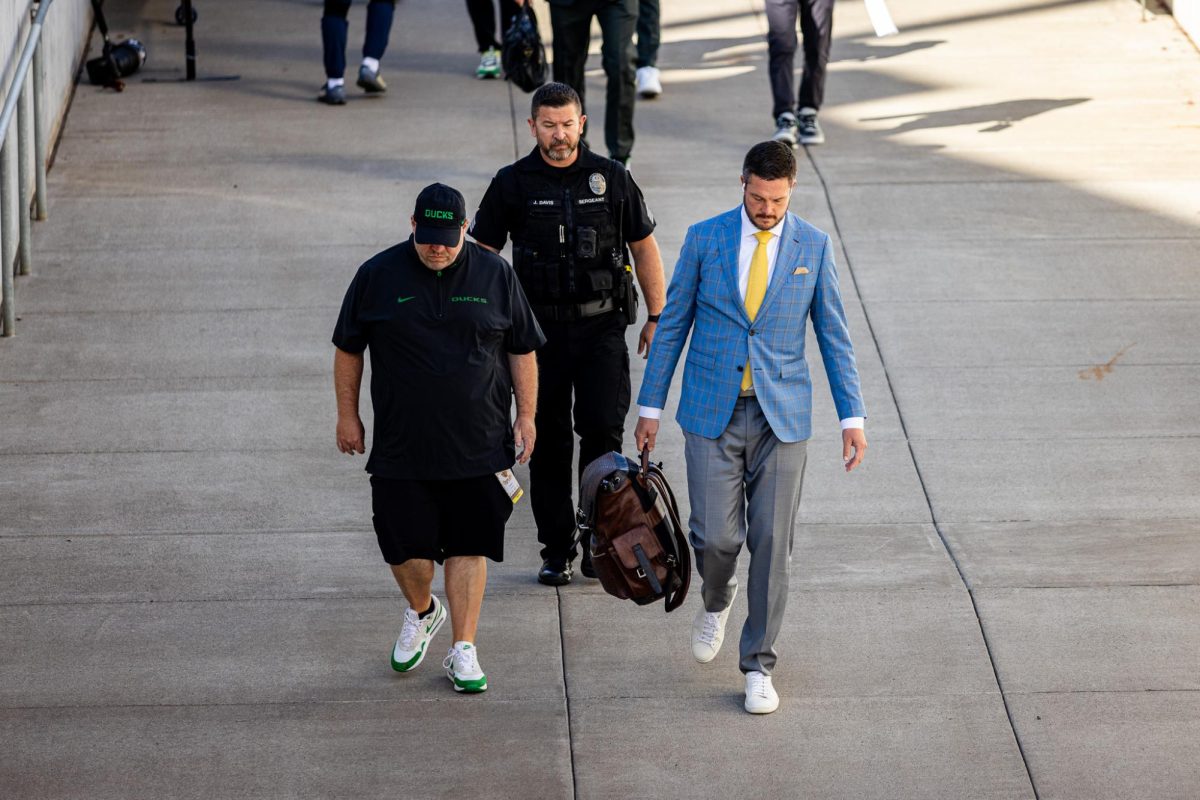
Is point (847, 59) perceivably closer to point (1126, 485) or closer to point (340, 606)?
point (1126, 485)

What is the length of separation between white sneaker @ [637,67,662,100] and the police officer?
629 cm

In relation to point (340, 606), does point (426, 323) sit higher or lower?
higher

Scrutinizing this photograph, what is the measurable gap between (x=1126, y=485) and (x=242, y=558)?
13.2 feet

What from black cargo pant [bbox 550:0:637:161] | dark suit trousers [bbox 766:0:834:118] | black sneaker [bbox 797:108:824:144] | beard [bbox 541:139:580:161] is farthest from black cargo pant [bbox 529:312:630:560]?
black sneaker [bbox 797:108:824:144]

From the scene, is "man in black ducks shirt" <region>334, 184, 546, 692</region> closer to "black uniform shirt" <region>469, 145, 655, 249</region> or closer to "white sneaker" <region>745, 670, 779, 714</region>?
"black uniform shirt" <region>469, 145, 655, 249</region>

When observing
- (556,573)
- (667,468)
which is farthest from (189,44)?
(556,573)

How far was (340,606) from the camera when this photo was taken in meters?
6.69

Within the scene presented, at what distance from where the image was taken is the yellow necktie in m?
5.81

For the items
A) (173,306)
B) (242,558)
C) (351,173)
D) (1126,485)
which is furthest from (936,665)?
(351,173)

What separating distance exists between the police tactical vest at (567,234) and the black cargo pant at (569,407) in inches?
5.8

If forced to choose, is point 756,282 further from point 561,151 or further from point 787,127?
point 787,127

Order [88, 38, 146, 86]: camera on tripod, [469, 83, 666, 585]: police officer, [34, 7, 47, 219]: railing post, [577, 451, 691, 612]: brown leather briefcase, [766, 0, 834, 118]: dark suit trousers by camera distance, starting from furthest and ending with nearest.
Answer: [88, 38, 146, 86]: camera on tripod < [766, 0, 834, 118]: dark suit trousers < [34, 7, 47, 219]: railing post < [469, 83, 666, 585]: police officer < [577, 451, 691, 612]: brown leather briefcase

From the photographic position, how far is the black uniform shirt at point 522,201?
662 cm

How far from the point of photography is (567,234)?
6.60 m
